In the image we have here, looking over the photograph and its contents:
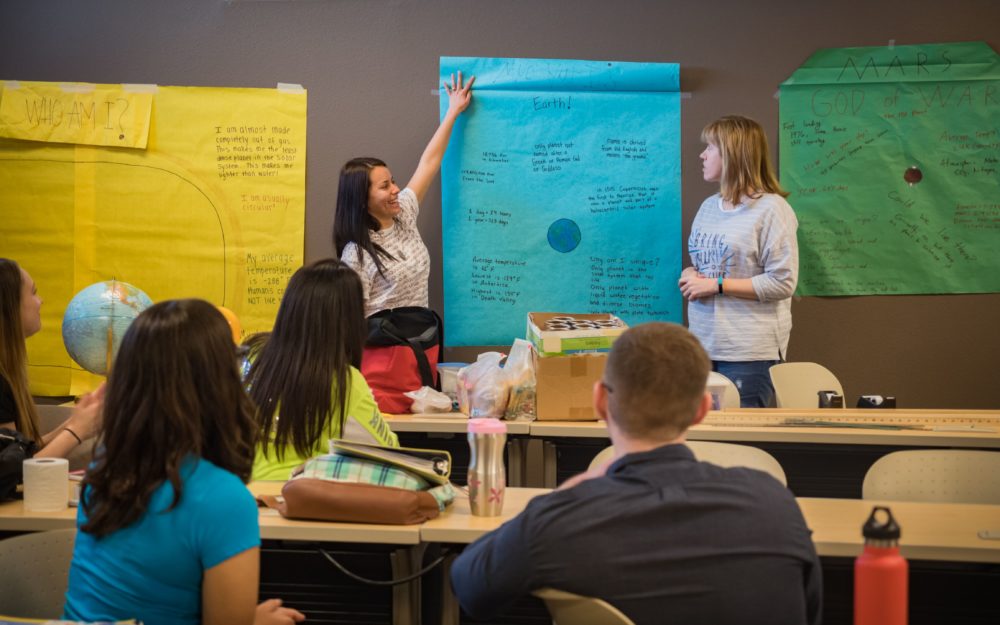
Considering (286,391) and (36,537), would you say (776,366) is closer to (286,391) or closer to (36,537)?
(286,391)

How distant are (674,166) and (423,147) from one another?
1.21 meters

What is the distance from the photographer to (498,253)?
15.8ft

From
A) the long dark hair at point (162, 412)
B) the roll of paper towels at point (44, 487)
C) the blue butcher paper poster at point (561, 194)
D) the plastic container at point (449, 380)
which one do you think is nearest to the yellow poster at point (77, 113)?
the blue butcher paper poster at point (561, 194)

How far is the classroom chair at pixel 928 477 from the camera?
2613 mm

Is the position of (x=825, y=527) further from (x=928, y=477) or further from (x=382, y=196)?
(x=382, y=196)

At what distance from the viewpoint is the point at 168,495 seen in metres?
1.66

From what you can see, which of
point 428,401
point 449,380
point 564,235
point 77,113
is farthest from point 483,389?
point 77,113

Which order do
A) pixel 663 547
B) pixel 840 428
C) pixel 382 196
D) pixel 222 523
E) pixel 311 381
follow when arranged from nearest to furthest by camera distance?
pixel 663 547 < pixel 222 523 < pixel 311 381 < pixel 840 428 < pixel 382 196

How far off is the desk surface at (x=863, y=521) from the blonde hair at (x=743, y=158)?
6.92 ft

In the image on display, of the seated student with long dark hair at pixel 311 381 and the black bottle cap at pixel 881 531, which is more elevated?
the seated student with long dark hair at pixel 311 381

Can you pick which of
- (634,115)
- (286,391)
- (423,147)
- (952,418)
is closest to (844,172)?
(634,115)

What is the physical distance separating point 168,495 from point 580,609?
71 centimetres

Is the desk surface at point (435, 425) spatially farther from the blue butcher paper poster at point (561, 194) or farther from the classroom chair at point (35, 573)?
the classroom chair at point (35, 573)

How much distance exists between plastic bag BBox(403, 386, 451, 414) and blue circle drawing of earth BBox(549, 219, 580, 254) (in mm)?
1269
